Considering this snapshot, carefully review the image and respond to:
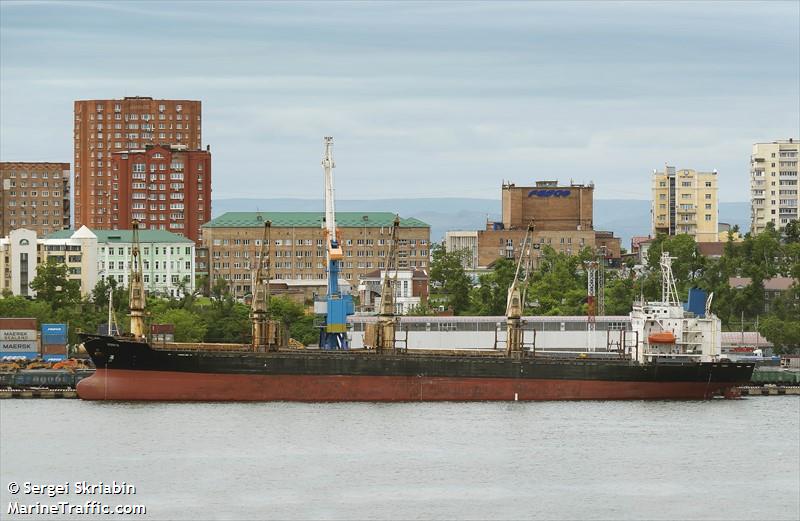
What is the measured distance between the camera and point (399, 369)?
99.4 meters

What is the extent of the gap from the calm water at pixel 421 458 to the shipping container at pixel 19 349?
1190 inches

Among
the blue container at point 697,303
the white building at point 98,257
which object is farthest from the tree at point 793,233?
the blue container at point 697,303

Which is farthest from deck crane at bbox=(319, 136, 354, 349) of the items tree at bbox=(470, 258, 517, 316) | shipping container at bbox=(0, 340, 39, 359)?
tree at bbox=(470, 258, 517, 316)

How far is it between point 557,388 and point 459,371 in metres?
5.39

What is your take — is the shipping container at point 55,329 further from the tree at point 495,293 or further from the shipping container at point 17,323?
the tree at point 495,293

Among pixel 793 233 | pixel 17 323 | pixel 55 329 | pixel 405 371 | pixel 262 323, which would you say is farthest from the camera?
pixel 793 233

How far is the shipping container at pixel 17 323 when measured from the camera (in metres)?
128

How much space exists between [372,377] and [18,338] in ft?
123

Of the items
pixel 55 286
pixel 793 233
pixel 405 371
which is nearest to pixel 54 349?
pixel 55 286

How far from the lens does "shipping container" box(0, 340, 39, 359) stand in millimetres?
126562

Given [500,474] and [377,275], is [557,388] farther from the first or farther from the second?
[377,275]

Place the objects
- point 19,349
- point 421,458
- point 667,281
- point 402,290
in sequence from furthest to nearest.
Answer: point 402,290
point 19,349
point 667,281
point 421,458

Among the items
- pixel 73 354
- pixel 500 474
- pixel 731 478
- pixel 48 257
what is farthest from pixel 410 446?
pixel 48 257

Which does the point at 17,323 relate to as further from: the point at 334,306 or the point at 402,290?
the point at 402,290
